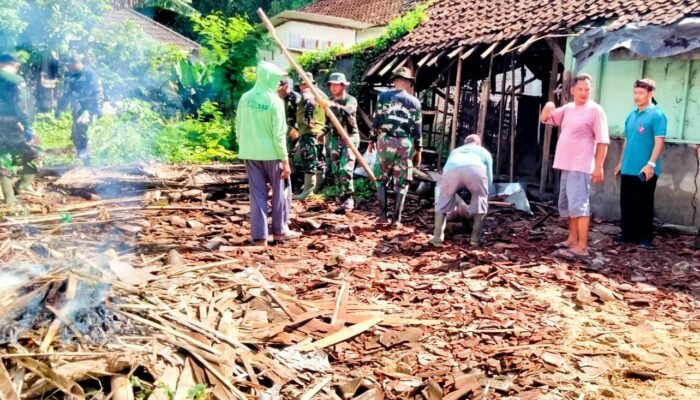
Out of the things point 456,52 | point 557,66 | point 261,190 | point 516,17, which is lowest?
point 261,190

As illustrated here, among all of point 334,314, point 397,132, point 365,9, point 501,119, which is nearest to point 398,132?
point 397,132

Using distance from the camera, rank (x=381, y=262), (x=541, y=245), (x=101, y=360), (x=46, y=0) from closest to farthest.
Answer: (x=101, y=360), (x=381, y=262), (x=541, y=245), (x=46, y=0)

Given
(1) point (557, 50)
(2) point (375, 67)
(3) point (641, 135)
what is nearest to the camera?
(3) point (641, 135)

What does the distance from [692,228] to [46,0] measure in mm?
10039

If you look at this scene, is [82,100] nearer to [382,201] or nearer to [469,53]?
[382,201]

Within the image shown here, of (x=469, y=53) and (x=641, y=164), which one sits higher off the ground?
(x=469, y=53)

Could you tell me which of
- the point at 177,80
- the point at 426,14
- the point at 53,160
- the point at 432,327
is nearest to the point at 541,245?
the point at 432,327

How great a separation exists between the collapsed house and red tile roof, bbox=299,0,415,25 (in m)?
13.1

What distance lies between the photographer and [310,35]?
26062 millimetres

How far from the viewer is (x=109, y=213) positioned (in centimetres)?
764

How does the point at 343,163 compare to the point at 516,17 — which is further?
the point at 516,17

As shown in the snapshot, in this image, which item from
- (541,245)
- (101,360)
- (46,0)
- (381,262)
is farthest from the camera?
(46,0)

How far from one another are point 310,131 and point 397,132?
2.51 metres

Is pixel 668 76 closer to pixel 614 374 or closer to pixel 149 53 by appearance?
pixel 614 374
